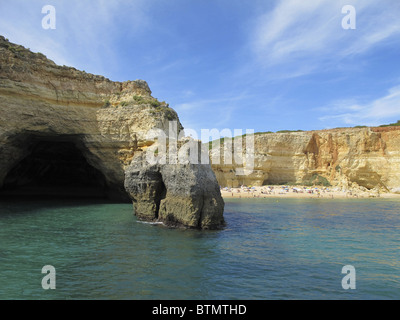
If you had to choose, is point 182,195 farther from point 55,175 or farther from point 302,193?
point 302,193

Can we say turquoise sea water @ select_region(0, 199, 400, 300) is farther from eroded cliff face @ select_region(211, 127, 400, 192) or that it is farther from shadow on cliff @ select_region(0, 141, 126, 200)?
eroded cliff face @ select_region(211, 127, 400, 192)

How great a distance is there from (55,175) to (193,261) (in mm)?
32925

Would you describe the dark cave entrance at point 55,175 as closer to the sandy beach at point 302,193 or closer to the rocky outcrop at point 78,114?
the rocky outcrop at point 78,114

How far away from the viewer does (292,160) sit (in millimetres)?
53156

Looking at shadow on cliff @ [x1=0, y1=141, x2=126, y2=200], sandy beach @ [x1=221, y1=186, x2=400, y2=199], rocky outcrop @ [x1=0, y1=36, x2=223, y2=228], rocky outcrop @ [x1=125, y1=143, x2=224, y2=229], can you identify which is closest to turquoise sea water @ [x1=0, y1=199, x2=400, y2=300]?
rocky outcrop @ [x1=125, y1=143, x2=224, y2=229]

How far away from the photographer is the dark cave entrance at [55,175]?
29750mm

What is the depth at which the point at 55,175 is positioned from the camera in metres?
35.9

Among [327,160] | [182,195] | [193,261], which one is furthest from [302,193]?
[193,261]

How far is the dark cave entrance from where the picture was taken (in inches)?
1171

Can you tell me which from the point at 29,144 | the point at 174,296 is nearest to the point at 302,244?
the point at 174,296

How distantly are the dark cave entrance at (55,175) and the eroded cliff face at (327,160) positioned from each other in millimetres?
23234

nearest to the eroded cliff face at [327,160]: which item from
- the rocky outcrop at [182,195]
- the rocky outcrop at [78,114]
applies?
the rocky outcrop at [78,114]

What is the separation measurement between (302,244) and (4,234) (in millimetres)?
12247
